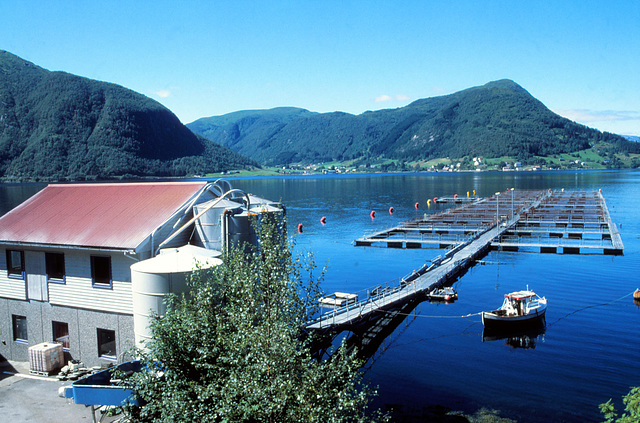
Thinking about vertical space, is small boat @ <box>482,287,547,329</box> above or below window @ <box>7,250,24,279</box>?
below

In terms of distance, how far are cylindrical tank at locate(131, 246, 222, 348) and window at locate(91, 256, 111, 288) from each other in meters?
4.00

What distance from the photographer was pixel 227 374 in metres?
14.9

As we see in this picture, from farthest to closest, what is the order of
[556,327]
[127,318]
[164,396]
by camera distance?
[556,327] → [127,318] → [164,396]

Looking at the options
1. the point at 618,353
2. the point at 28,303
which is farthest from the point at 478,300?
the point at 28,303

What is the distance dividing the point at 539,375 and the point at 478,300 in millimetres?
16919

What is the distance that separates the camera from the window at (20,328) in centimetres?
2659

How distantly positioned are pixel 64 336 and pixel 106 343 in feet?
9.85

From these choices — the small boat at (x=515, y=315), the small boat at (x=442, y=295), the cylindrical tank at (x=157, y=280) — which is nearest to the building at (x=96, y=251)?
the cylindrical tank at (x=157, y=280)

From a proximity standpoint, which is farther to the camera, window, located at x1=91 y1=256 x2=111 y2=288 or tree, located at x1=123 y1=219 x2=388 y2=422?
window, located at x1=91 y1=256 x2=111 y2=288

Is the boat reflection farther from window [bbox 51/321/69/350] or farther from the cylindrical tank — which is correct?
window [bbox 51/321/69/350]

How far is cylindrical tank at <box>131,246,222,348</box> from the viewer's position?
65.0 ft

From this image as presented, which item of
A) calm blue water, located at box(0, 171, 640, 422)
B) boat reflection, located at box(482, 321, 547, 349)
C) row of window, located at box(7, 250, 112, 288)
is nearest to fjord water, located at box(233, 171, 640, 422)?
calm blue water, located at box(0, 171, 640, 422)

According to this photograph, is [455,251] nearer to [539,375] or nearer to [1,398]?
[539,375]

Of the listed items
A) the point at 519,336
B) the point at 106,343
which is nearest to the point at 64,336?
the point at 106,343
